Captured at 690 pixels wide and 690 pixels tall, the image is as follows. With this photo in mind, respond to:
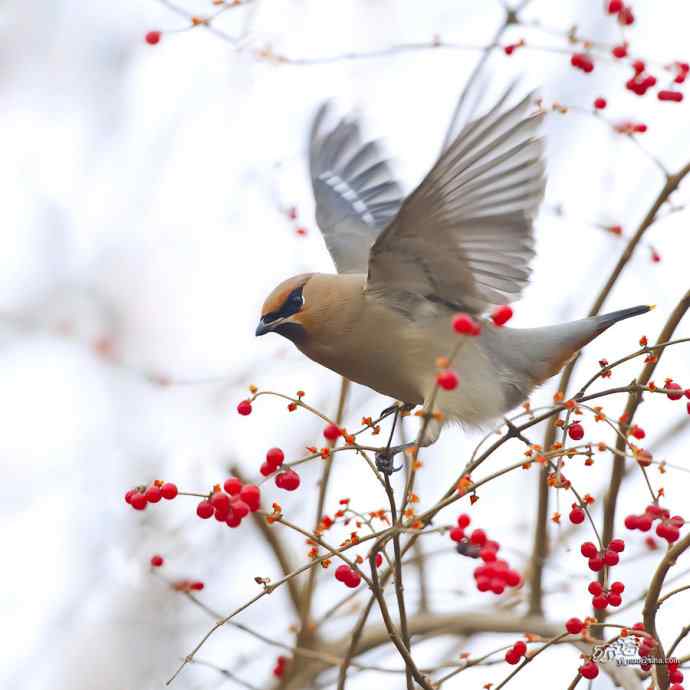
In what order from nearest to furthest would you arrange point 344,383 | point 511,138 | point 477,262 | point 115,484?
point 511,138 < point 477,262 < point 344,383 < point 115,484

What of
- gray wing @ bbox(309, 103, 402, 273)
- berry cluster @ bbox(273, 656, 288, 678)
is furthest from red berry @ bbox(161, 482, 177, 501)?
gray wing @ bbox(309, 103, 402, 273)

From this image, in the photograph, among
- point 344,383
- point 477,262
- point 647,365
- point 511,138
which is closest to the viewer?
point 647,365

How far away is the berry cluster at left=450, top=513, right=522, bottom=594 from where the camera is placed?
8.51 feet

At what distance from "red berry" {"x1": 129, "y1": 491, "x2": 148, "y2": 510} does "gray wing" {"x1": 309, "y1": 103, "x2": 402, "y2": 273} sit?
232 centimetres

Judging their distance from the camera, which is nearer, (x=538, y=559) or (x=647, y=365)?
(x=647, y=365)

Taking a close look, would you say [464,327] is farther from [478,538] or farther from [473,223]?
[473,223]

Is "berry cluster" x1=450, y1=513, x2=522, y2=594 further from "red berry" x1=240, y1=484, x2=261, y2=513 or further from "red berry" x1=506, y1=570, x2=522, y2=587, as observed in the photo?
"red berry" x1=240, y1=484, x2=261, y2=513

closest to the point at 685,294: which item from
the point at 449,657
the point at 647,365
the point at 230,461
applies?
the point at 647,365

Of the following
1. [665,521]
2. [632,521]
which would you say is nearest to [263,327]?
[632,521]

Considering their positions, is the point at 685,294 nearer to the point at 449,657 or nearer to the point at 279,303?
the point at 279,303

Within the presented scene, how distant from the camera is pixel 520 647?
2750mm

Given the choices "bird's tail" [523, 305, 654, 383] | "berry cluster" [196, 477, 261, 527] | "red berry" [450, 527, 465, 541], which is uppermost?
"bird's tail" [523, 305, 654, 383]

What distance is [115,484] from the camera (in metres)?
5.79

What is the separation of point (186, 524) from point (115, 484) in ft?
3.38
